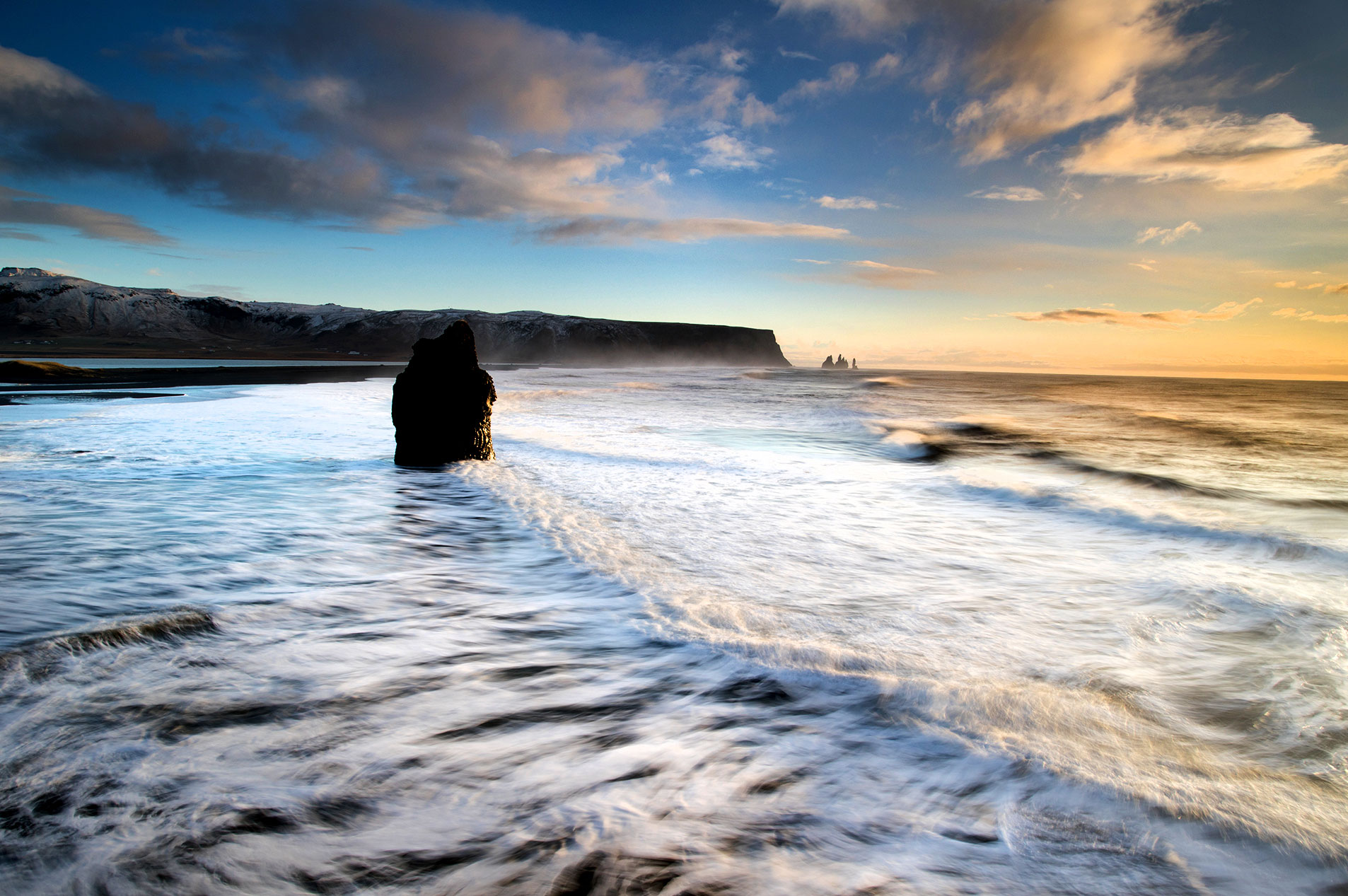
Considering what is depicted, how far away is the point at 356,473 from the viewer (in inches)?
332

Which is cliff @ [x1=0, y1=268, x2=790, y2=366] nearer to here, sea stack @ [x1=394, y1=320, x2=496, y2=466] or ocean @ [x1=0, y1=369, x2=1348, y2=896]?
sea stack @ [x1=394, y1=320, x2=496, y2=466]

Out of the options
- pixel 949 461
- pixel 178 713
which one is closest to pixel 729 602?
pixel 178 713


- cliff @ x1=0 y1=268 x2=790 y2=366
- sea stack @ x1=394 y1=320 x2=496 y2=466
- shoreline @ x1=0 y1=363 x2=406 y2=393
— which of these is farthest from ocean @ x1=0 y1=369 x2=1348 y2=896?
cliff @ x1=0 y1=268 x2=790 y2=366

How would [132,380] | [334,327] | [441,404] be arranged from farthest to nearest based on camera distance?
[334,327] < [132,380] < [441,404]

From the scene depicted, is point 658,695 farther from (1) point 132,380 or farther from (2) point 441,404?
(1) point 132,380

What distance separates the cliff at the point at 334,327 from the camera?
13500 cm

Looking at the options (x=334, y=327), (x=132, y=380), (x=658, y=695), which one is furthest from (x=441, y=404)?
(x=334, y=327)

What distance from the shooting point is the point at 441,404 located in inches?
374

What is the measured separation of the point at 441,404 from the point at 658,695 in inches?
304

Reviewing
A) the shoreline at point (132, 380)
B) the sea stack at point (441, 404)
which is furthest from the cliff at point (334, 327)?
the sea stack at point (441, 404)

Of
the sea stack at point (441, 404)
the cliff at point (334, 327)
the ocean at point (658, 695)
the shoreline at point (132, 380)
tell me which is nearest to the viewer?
the ocean at point (658, 695)

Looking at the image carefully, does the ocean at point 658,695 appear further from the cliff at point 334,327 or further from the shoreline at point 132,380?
the cliff at point 334,327

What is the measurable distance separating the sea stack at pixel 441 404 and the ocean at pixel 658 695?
2267mm

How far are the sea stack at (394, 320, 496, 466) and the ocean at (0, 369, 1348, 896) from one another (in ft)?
7.44
